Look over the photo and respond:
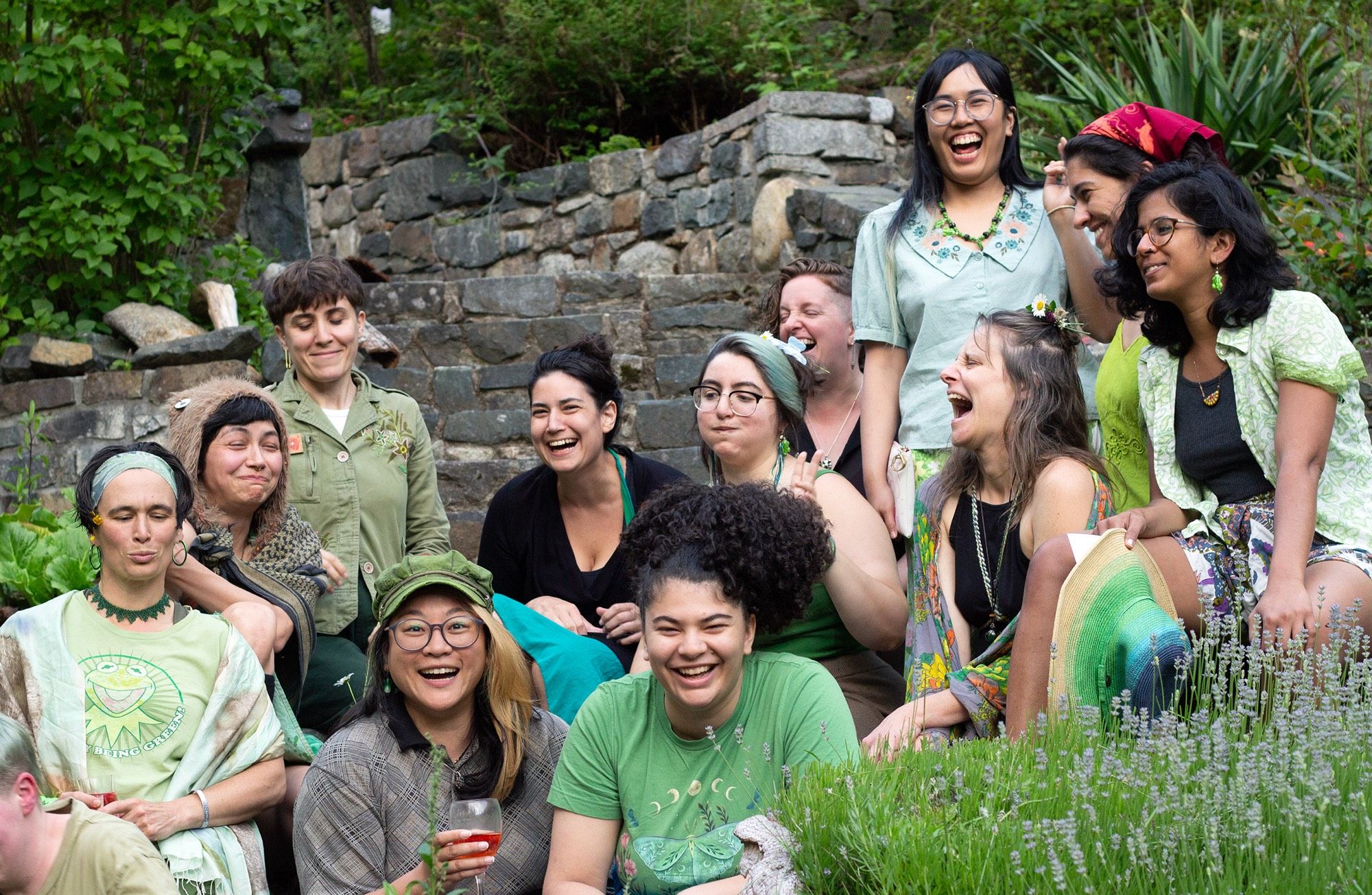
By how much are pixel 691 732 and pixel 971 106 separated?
1.93 m

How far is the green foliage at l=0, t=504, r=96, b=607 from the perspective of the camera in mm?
4949

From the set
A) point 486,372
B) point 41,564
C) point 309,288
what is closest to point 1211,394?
point 309,288

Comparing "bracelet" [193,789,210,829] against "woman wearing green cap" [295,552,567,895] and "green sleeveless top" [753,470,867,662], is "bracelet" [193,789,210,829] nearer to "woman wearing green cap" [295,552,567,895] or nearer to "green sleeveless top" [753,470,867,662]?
"woman wearing green cap" [295,552,567,895]

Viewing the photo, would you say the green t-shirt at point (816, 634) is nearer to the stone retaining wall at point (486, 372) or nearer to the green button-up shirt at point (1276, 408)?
the green button-up shirt at point (1276, 408)

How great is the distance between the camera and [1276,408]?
327 centimetres

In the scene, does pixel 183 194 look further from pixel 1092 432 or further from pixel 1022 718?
pixel 1022 718

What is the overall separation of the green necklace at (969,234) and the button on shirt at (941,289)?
1 centimetres

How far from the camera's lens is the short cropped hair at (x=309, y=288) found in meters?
4.56

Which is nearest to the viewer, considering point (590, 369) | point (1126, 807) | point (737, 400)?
point (1126, 807)

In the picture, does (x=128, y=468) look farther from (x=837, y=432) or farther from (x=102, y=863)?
(x=837, y=432)

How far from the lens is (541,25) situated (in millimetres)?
10664

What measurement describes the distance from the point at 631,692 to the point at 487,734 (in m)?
0.39

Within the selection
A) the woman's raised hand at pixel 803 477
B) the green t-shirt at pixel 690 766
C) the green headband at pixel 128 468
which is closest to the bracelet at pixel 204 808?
the green headband at pixel 128 468

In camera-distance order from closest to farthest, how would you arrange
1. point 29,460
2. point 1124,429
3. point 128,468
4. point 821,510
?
1. point 128,468
2. point 821,510
3. point 1124,429
4. point 29,460
